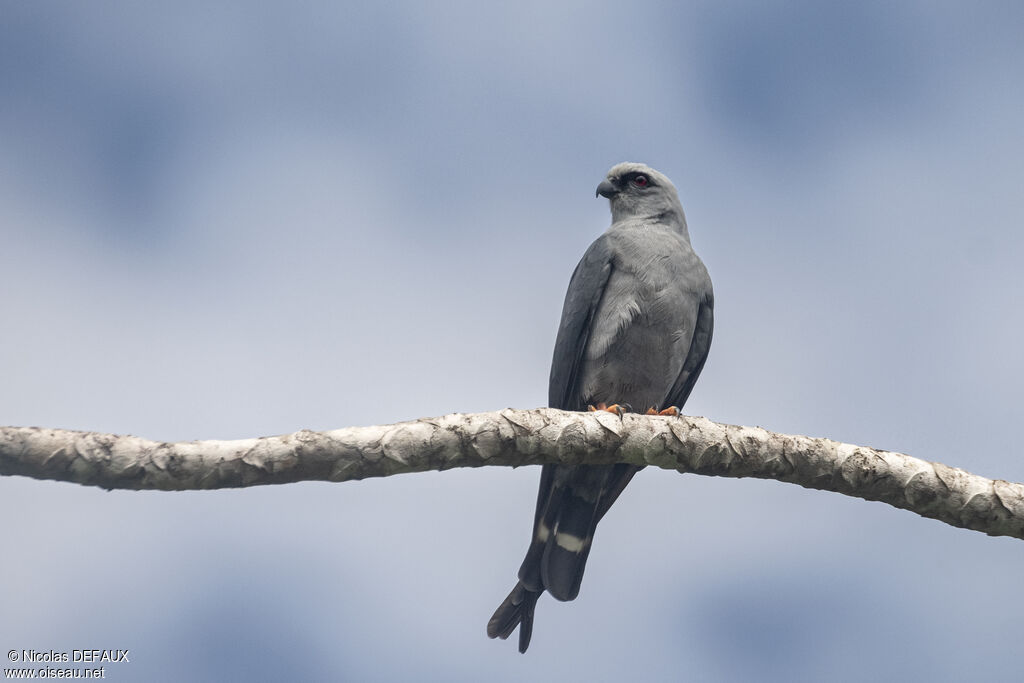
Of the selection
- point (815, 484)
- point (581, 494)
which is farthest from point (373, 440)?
point (581, 494)

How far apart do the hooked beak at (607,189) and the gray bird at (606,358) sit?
1.30 meters

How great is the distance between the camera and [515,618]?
19.8 ft

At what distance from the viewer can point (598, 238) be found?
740 cm

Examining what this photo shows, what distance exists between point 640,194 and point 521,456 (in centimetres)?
436

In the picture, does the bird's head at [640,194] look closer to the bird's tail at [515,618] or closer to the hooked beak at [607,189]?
the hooked beak at [607,189]

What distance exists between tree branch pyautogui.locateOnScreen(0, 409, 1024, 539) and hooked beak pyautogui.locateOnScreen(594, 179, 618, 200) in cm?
397

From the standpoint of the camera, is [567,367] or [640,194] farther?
[640,194]

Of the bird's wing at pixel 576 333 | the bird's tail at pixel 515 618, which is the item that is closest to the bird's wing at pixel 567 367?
the bird's wing at pixel 576 333

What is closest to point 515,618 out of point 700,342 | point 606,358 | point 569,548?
point 569,548

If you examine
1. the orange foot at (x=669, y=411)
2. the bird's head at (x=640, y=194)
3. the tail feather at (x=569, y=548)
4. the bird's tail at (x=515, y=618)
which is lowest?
the bird's tail at (x=515, y=618)

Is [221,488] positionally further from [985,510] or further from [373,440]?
[985,510]

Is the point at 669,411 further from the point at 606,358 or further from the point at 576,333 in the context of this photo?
the point at 576,333

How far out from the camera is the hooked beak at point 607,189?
328 inches

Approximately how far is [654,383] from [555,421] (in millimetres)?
2426
